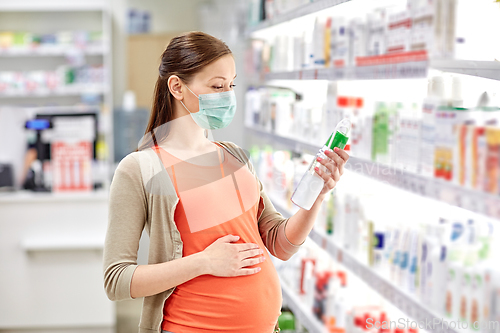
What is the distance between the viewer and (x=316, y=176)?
4.62ft

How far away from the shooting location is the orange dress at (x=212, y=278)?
1.36m

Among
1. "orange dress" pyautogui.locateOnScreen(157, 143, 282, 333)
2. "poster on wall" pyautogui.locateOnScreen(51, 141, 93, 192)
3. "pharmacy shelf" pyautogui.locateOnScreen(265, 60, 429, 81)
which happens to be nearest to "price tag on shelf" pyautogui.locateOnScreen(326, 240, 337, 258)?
"pharmacy shelf" pyautogui.locateOnScreen(265, 60, 429, 81)

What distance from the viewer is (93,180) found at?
13.2 ft

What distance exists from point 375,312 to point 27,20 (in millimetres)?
6507

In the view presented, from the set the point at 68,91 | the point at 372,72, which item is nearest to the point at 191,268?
the point at 372,72

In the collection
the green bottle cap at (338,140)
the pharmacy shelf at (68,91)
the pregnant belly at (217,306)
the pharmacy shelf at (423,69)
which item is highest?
the pharmacy shelf at (68,91)

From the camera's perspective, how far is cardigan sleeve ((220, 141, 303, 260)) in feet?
4.99

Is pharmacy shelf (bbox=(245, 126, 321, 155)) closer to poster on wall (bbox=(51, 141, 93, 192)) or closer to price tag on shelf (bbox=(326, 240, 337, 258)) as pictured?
price tag on shelf (bbox=(326, 240, 337, 258))

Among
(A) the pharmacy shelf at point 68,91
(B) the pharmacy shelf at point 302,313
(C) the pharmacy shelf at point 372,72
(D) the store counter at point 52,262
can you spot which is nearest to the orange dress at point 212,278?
(C) the pharmacy shelf at point 372,72

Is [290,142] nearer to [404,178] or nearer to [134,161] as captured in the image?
[404,178]

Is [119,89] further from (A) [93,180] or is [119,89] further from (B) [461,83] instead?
A: (B) [461,83]

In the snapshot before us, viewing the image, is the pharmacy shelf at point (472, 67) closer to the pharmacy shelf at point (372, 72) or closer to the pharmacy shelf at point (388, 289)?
the pharmacy shelf at point (372, 72)

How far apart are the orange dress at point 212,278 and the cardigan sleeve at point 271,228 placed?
102 millimetres

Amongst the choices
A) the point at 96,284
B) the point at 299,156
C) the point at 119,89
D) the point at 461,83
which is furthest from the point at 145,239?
the point at 119,89
